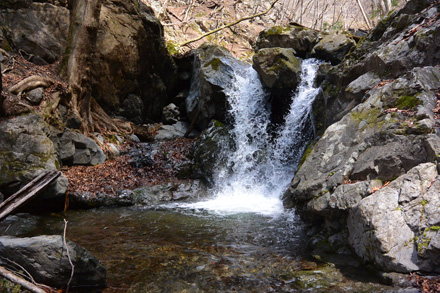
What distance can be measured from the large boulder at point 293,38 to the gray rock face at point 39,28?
27.3 ft

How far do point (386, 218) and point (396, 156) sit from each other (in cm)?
107

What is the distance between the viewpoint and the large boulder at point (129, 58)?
11359mm

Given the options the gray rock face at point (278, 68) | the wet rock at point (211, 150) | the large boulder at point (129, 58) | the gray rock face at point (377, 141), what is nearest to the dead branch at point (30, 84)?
the large boulder at point (129, 58)

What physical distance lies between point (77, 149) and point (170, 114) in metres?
5.79

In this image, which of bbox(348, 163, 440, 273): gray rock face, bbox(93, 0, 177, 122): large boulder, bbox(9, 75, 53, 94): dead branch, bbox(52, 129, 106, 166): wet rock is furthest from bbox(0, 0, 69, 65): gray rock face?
bbox(348, 163, 440, 273): gray rock face

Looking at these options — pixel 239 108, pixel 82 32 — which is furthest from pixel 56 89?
pixel 239 108

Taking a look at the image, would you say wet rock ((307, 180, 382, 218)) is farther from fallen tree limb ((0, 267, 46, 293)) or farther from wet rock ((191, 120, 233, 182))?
wet rock ((191, 120, 233, 182))

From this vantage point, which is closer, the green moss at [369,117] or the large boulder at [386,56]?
the green moss at [369,117]

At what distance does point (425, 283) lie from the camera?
106 inches

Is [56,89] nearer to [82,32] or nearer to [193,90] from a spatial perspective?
[82,32]

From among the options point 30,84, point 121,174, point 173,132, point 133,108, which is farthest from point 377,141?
point 133,108

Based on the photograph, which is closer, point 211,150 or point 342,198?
point 342,198

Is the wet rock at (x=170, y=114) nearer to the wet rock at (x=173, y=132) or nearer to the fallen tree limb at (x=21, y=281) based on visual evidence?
the wet rock at (x=173, y=132)

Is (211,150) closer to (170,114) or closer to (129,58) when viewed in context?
(170,114)
